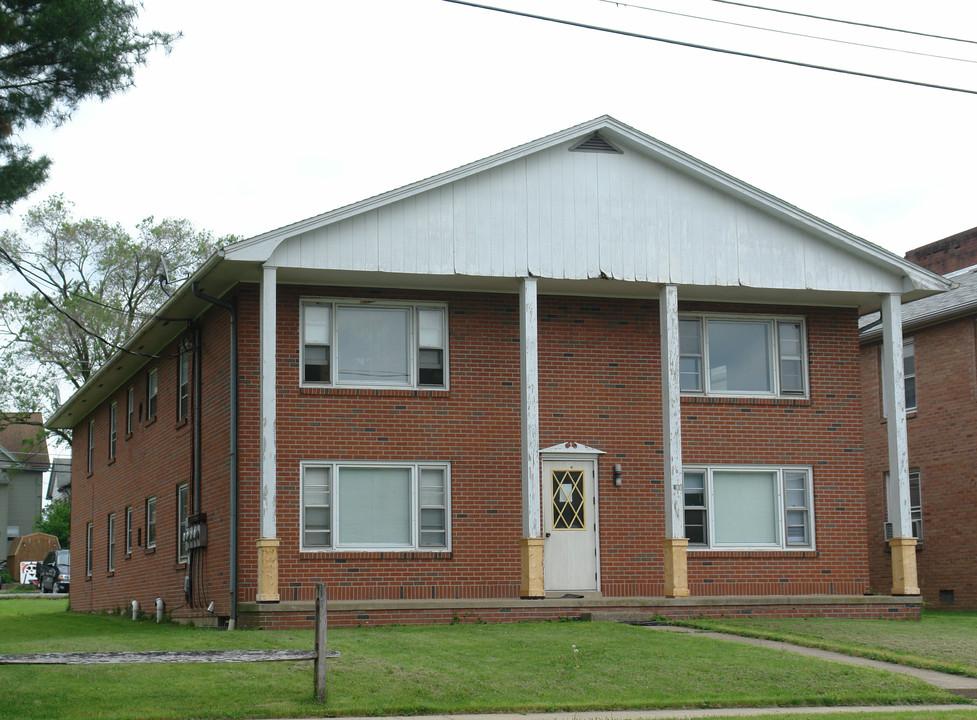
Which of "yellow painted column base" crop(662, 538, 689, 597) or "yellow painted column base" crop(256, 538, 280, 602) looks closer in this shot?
"yellow painted column base" crop(256, 538, 280, 602)

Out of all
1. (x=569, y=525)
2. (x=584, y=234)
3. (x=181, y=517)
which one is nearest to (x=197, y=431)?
(x=181, y=517)

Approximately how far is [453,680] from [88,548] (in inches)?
876

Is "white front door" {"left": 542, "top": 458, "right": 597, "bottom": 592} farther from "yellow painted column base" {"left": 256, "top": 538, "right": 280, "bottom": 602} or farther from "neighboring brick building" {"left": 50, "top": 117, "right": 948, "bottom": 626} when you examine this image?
"yellow painted column base" {"left": 256, "top": 538, "right": 280, "bottom": 602}

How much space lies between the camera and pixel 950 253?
3434cm

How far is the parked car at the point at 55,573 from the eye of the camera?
171ft

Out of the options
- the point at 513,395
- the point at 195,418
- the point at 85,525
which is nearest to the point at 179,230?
the point at 85,525

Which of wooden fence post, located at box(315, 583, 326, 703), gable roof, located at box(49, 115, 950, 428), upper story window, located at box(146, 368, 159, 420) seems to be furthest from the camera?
upper story window, located at box(146, 368, 159, 420)

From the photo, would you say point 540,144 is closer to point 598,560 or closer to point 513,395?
point 513,395

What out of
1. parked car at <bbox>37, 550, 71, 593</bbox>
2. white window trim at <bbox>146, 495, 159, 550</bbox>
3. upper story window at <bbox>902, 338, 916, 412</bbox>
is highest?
upper story window at <bbox>902, 338, 916, 412</bbox>

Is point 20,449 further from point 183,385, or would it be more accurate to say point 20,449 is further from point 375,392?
point 375,392

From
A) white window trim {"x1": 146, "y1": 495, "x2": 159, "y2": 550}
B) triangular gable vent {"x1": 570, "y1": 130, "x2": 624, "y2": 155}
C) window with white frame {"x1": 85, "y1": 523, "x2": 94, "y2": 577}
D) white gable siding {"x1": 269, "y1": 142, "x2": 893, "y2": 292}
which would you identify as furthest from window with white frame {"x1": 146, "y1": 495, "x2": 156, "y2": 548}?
triangular gable vent {"x1": 570, "y1": 130, "x2": 624, "y2": 155}

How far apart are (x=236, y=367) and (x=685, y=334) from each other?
770 centimetres

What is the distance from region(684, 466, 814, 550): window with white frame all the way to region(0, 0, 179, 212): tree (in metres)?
11.2

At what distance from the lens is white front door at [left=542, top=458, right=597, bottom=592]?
2091cm
